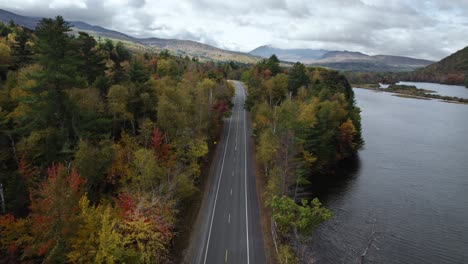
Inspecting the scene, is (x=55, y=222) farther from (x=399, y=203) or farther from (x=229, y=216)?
(x=399, y=203)

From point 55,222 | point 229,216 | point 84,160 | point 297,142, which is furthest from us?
point 297,142

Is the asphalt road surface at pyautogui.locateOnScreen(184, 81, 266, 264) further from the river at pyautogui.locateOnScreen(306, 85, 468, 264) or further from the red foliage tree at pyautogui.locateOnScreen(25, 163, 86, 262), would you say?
the red foliage tree at pyautogui.locateOnScreen(25, 163, 86, 262)

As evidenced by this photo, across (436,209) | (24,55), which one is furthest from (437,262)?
(24,55)

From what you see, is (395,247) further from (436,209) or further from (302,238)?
(302,238)

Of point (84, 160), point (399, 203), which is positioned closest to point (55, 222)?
point (84, 160)

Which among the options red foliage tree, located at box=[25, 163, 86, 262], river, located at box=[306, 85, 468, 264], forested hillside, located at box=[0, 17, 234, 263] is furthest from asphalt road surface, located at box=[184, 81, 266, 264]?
red foliage tree, located at box=[25, 163, 86, 262]

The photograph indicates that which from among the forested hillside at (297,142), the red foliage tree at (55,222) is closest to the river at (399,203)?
the forested hillside at (297,142)

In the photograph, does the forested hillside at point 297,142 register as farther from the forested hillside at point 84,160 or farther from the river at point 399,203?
the forested hillside at point 84,160
